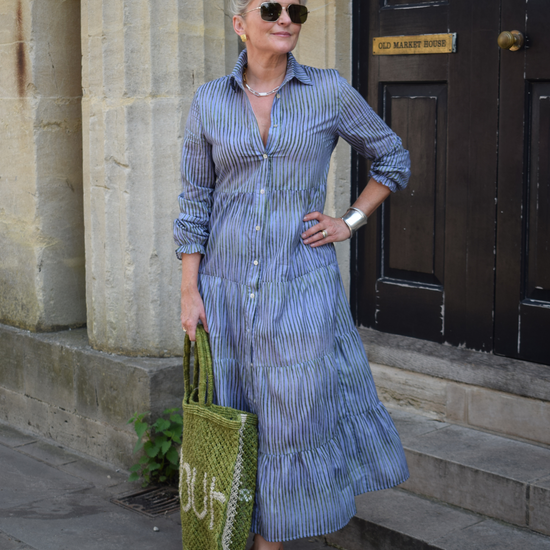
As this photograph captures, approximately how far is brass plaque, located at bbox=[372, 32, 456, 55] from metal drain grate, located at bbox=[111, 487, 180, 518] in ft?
7.72

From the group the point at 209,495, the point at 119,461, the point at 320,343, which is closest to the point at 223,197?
the point at 320,343

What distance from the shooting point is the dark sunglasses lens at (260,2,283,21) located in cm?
289

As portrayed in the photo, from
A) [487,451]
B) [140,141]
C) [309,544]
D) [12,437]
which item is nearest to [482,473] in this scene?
[487,451]

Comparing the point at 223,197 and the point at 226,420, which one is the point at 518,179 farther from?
the point at 226,420

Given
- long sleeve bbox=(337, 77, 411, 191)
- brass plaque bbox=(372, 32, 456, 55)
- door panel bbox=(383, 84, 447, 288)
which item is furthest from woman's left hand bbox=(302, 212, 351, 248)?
brass plaque bbox=(372, 32, 456, 55)

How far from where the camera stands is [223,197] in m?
3.12

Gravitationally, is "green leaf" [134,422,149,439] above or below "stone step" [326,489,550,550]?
above

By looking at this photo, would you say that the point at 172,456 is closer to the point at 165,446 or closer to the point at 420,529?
the point at 165,446

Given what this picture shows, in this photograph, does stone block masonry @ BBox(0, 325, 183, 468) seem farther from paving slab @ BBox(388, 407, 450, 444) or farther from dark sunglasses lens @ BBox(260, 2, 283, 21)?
dark sunglasses lens @ BBox(260, 2, 283, 21)

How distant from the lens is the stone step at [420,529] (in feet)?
11.3

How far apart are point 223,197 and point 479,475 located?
1.55 m

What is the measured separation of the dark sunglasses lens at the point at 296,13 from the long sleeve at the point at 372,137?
245mm

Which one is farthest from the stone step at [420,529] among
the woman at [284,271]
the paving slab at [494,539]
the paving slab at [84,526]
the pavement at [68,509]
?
the paving slab at [84,526]

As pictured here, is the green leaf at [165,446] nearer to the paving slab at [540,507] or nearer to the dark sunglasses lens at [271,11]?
the paving slab at [540,507]
